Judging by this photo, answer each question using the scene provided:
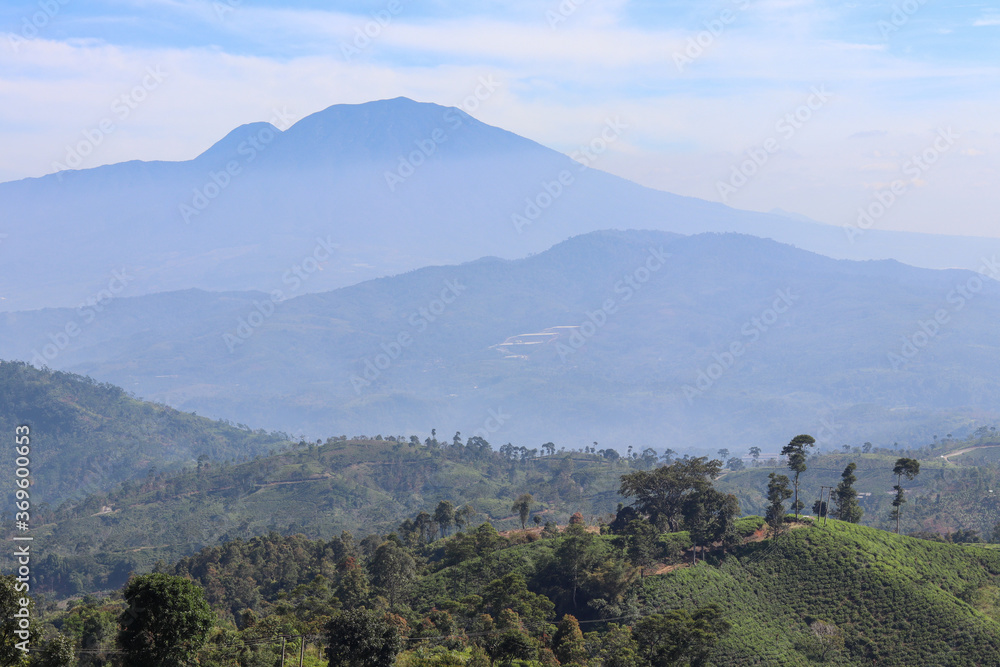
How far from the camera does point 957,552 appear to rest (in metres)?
70.7

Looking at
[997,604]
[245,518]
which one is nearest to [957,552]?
[997,604]

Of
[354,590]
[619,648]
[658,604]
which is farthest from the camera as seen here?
[354,590]

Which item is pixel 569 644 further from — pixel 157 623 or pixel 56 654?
pixel 56 654

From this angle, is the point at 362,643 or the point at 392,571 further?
the point at 392,571

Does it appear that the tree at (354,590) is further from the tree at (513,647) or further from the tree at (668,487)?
the tree at (668,487)

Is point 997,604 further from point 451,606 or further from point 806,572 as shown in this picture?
point 451,606

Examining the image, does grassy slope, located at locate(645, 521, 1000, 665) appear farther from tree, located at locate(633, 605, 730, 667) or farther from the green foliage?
the green foliage

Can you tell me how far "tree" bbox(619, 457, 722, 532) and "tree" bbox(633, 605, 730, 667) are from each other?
21561 millimetres

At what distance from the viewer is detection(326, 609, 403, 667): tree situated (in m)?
44.8

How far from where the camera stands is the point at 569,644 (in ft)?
181

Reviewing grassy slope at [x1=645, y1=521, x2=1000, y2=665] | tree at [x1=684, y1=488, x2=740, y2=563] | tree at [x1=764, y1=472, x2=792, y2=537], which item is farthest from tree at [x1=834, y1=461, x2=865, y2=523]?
tree at [x1=684, y1=488, x2=740, y2=563]

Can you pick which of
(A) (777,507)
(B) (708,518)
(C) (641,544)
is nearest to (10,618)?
(C) (641,544)

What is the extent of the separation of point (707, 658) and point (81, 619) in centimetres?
4360

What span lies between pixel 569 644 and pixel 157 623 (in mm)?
26665
